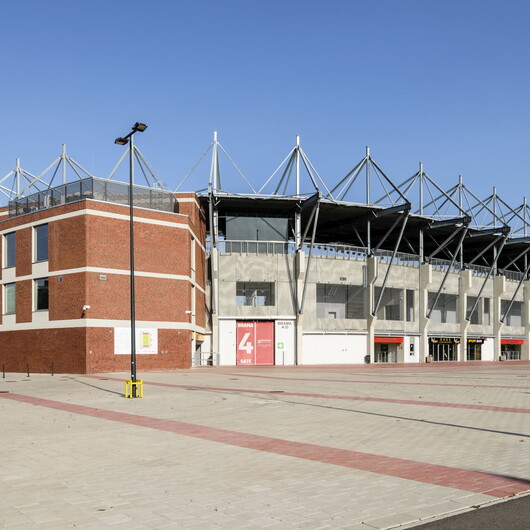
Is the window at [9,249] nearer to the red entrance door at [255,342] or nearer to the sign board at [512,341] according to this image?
the red entrance door at [255,342]

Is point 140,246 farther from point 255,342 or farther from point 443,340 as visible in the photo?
point 443,340

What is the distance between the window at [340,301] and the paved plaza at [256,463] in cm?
3832

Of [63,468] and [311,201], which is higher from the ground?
[311,201]

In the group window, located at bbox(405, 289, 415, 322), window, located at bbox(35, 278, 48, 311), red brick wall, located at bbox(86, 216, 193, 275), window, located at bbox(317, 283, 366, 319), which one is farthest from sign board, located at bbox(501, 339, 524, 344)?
window, located at bbox(35, 278, 48, 311)

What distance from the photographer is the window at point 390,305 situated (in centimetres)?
6075

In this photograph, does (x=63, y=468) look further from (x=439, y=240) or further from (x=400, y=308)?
(x=439, y=240)

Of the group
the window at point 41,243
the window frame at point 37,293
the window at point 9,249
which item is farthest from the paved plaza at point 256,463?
the window at point 9,249

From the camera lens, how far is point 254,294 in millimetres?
54094

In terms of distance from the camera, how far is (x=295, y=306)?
54188mm

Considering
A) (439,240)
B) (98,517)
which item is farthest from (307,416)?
(439,240)

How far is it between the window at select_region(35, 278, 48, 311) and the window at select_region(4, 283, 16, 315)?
299 cm

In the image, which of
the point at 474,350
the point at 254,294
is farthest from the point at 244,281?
the point at 474,350

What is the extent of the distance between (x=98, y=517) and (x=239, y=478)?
2318mm

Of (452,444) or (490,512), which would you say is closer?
(490,512)
